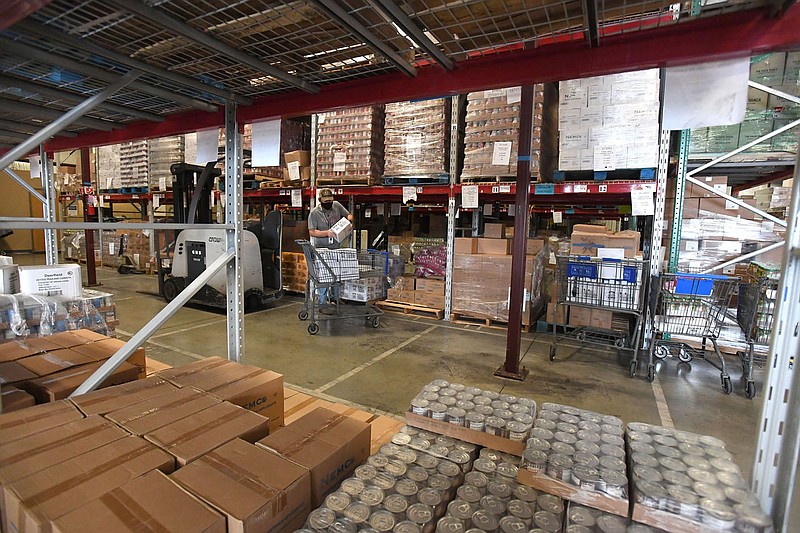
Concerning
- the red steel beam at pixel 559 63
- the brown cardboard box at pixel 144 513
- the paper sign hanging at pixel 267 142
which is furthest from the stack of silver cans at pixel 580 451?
the paper sign hanging at pixel 267 142

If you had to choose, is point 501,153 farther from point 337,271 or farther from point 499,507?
point 499,507

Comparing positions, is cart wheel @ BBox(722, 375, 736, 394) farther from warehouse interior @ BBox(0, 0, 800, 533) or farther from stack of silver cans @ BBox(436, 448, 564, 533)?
stack of silver cans @ BBox(436, 448, 564, 533)

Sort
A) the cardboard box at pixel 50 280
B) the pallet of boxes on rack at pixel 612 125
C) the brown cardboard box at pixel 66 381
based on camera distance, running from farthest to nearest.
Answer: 1. the pallet of boxes on rack at pixel 612 125
2. the cardboard box at pixel 50 280
3. the brown cardboard box at pixel 66 381

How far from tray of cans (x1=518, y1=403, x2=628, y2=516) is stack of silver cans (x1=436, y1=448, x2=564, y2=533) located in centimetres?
5

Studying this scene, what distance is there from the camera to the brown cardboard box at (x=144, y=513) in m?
0.93

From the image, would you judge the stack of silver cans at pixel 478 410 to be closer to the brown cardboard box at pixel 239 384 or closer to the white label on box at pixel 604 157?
the brown cardboard box at pixel 239 384

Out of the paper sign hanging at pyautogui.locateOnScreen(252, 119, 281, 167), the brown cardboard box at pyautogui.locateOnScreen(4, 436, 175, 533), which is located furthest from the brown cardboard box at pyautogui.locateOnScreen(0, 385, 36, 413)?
the paper sign hanging at pyautogui.locateOnScreen(252, 119, 281, 167)

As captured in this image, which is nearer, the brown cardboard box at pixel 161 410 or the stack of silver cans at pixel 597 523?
the stack of silver cans at pixel 597 523

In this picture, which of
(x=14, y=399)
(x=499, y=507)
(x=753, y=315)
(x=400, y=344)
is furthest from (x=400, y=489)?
(x=753, y=315)

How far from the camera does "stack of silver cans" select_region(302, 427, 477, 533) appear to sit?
1.08m

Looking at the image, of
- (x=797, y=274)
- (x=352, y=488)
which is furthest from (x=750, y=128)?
(x=352, y=488)

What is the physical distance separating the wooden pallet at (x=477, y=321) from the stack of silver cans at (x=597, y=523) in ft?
16.2

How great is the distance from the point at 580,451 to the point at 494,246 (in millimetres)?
4874

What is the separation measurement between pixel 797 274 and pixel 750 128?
5.69m
